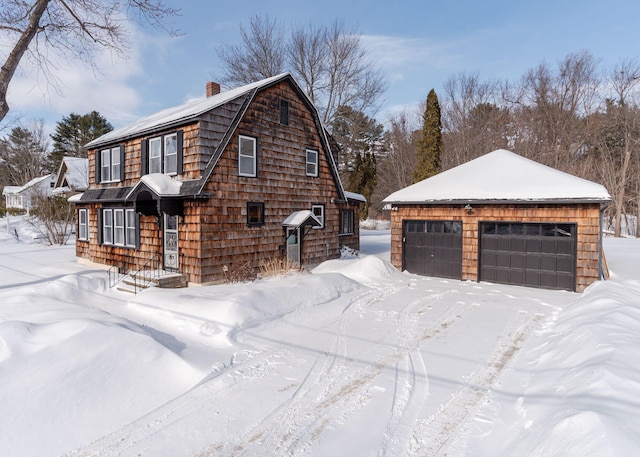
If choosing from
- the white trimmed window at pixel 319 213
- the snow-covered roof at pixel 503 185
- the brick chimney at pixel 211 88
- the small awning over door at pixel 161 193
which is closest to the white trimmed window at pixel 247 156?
the small awning over door at pixel 161 193

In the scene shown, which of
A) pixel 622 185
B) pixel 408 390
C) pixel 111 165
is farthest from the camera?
pixel 622 185

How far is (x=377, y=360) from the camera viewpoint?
6336 mm

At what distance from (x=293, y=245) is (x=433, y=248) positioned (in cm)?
566

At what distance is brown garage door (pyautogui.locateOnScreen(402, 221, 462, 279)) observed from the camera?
1399 cm

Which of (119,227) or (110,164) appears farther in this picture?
(110,164)

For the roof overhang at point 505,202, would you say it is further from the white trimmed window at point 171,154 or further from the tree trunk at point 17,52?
the tree trunk at point 17,52

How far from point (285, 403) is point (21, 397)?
3307mm

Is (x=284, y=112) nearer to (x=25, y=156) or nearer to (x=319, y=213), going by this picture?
(x=319, y=213)

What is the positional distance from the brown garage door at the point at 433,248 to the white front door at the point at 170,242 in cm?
886

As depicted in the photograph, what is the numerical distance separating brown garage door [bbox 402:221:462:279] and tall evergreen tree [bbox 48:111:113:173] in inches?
1785

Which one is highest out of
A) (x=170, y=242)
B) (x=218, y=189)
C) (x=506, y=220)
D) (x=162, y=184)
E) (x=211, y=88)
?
(x=211, y=88)

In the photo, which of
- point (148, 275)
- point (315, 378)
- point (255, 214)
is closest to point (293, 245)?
point (255, 214)

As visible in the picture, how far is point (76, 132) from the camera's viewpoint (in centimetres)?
4647

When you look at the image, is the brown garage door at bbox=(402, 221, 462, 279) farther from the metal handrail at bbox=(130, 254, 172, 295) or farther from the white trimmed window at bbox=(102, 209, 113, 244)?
the white trimmed window at bbox=(102, 209, 113, 244)
